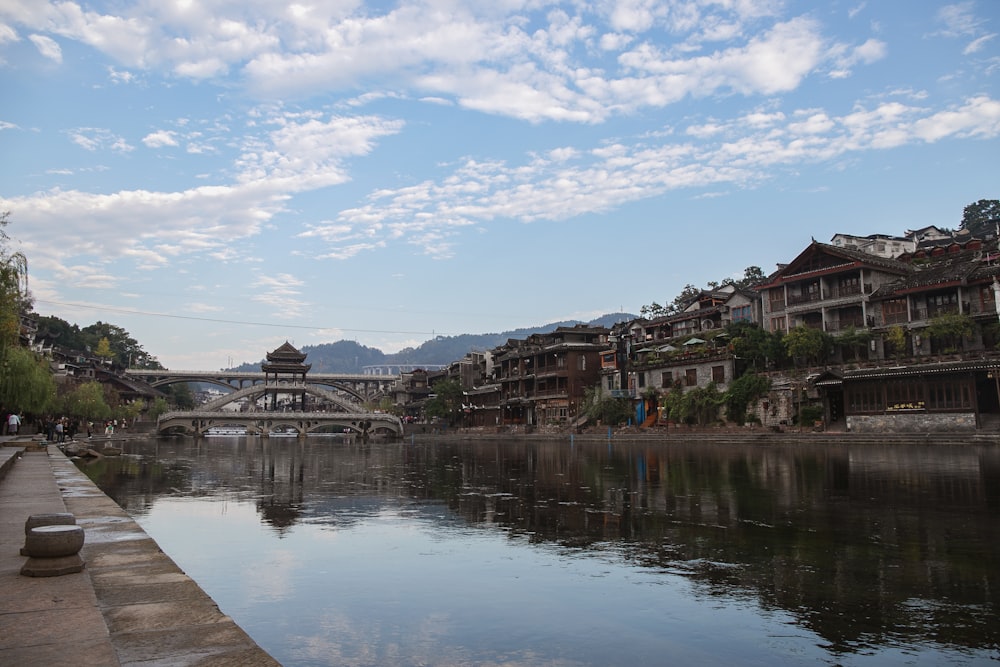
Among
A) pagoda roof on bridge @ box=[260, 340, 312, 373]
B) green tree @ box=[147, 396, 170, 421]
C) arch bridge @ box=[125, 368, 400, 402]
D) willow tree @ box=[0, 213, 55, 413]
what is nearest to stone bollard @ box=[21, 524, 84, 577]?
willow tree @ box=[0, 213, 55, 413]

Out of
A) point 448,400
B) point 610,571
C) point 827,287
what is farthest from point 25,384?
point 448,400

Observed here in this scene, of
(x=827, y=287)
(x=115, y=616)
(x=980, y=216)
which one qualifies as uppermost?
(x=980, y=216)

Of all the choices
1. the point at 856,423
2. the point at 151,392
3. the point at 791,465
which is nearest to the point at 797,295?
the point at 856,423

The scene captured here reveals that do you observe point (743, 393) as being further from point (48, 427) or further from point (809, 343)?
point (48, 427)

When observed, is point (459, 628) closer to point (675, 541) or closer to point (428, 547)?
point (428, 547)

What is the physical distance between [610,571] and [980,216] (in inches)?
4376

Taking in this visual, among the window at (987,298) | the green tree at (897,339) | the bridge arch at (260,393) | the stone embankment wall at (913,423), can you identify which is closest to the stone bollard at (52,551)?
the stone embankment wall at (913,423)

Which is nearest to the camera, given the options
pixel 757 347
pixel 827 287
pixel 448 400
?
pixel 827 287

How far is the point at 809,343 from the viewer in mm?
54156

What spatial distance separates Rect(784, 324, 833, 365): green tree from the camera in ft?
→ 178

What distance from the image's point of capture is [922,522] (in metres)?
12.8

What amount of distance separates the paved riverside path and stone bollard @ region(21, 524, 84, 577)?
9 centimetres

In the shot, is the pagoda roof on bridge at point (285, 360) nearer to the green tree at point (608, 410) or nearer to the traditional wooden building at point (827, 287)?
the green tree at point (608, 410)

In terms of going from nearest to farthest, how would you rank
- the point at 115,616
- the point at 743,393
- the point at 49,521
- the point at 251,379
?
1. the point at 115,616
2. the point at 49,521
3. the point at 743,393
4. the point at 251,379
